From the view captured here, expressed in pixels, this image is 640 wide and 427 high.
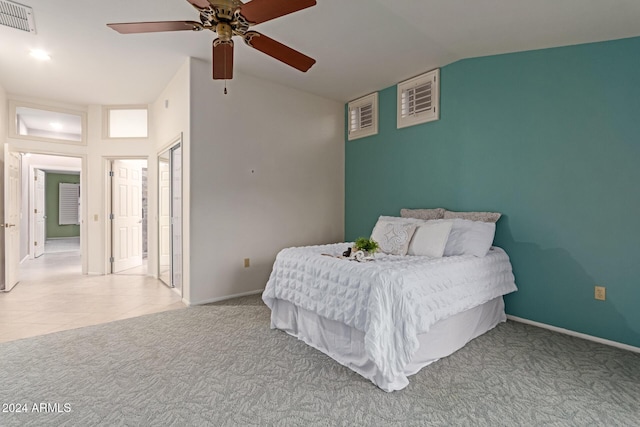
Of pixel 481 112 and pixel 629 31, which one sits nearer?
pixel 629 31

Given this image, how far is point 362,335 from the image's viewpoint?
2221 mm

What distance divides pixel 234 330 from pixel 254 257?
4.37ft

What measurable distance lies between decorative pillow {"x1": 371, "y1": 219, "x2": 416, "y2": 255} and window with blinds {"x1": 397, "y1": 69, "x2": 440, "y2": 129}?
60.2 inches

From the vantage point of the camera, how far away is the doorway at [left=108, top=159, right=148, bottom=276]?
5.47 meters

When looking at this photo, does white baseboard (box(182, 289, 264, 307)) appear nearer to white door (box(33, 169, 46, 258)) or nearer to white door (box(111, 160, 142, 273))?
white door (box(111, 160, 142, 273))

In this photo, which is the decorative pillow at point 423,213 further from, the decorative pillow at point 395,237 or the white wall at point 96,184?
the white wall at point 96,184

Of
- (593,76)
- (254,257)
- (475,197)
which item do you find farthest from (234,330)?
(593,76)

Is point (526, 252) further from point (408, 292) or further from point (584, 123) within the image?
point (408, 292)

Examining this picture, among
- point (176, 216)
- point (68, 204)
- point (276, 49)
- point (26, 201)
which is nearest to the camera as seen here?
point (276, 49)

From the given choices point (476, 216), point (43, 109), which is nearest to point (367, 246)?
point (476, 216)

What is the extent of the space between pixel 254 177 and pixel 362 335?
8.68 ft

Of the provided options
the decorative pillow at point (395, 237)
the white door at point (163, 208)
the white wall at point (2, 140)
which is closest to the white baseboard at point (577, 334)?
the decorative pillow at point (395, 237)

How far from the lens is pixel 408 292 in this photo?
2148mm

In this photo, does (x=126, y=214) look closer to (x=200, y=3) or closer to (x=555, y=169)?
(x=200, y=3)
